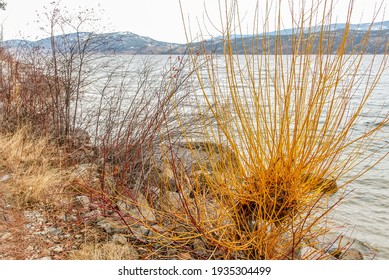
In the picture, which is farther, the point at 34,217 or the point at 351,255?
the point at 351,255

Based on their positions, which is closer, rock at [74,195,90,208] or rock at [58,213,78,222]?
rock at [58,213,78,222]

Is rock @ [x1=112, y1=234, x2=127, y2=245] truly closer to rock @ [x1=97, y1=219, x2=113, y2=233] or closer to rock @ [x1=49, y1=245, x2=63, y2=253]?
rock @ [x1=97, y1=219, x2=113, y2=233]

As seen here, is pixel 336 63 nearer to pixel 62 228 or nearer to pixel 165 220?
pixel 165 220

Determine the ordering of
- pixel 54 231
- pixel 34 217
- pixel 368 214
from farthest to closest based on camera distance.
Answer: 1. pixel 368 214
2. pixel 34 217
3. pixel 54 231

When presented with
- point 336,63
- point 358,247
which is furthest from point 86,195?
point 358,247

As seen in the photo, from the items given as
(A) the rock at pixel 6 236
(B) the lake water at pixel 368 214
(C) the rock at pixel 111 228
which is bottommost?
(B) the lake water at pixel 368 214

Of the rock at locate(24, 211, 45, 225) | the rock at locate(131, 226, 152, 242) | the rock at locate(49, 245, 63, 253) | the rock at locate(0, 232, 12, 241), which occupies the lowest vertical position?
the rock at locate(131, 226, 152, 242)

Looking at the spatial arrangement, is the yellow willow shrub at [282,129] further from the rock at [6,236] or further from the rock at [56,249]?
the rock at [6,236]

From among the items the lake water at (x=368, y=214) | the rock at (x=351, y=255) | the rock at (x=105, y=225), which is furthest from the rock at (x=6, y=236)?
the rock at (x=351, y=255)

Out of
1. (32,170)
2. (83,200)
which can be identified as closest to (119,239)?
(83,200)

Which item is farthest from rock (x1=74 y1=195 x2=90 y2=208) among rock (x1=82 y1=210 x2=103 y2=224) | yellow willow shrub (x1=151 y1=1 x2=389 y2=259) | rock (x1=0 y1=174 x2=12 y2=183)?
yellow willow shrub (x1=151 y1=1 x2=389 y2=259)

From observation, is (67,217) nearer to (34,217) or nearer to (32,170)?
(34,217)

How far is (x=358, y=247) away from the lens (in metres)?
4.31

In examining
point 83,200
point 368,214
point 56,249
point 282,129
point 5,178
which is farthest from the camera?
point 368,214
